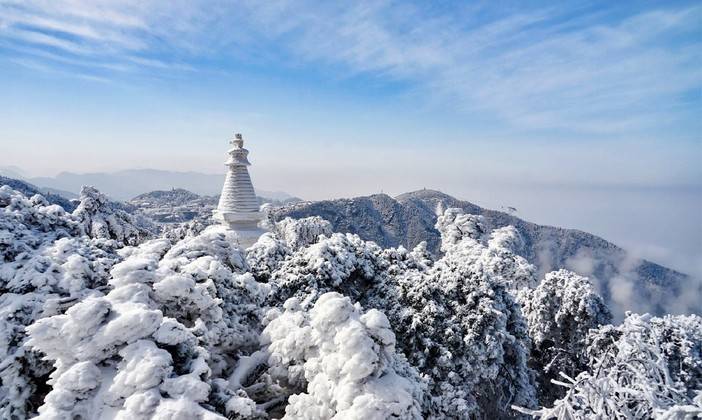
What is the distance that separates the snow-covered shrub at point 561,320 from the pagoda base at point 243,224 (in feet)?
45.4

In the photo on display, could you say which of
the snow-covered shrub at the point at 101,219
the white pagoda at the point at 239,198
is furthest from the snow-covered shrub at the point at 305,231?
the snow-covered shrub at the point at 101,219

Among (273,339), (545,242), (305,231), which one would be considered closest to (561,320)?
(273,339)

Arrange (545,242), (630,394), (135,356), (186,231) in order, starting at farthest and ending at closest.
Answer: (545,242)
(186,231)
(135,356)
(630,394)

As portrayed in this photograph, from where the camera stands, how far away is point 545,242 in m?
128

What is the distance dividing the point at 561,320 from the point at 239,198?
52.7ft

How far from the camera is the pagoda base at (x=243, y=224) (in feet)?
66.2

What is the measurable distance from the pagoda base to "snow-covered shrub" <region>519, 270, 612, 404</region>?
13.8 metres

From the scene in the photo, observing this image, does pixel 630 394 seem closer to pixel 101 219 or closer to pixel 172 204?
pixel 101 219

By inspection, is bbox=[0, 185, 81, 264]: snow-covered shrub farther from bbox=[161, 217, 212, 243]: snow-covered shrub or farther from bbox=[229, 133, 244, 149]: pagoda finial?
bbox=[161, 217, 212, 243]: snow-covered shrub

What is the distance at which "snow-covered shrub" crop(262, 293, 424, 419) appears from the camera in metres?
6.36

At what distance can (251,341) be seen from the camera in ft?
33.0

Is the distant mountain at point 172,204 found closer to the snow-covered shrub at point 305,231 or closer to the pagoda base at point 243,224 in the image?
the snow-covered shrub at point 305,231

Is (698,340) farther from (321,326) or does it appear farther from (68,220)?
(68,220)

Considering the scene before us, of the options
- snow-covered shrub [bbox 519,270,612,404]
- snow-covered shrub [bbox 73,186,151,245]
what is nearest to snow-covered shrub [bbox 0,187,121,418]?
snow-covered shrub [bbox 73,186,151,245]
